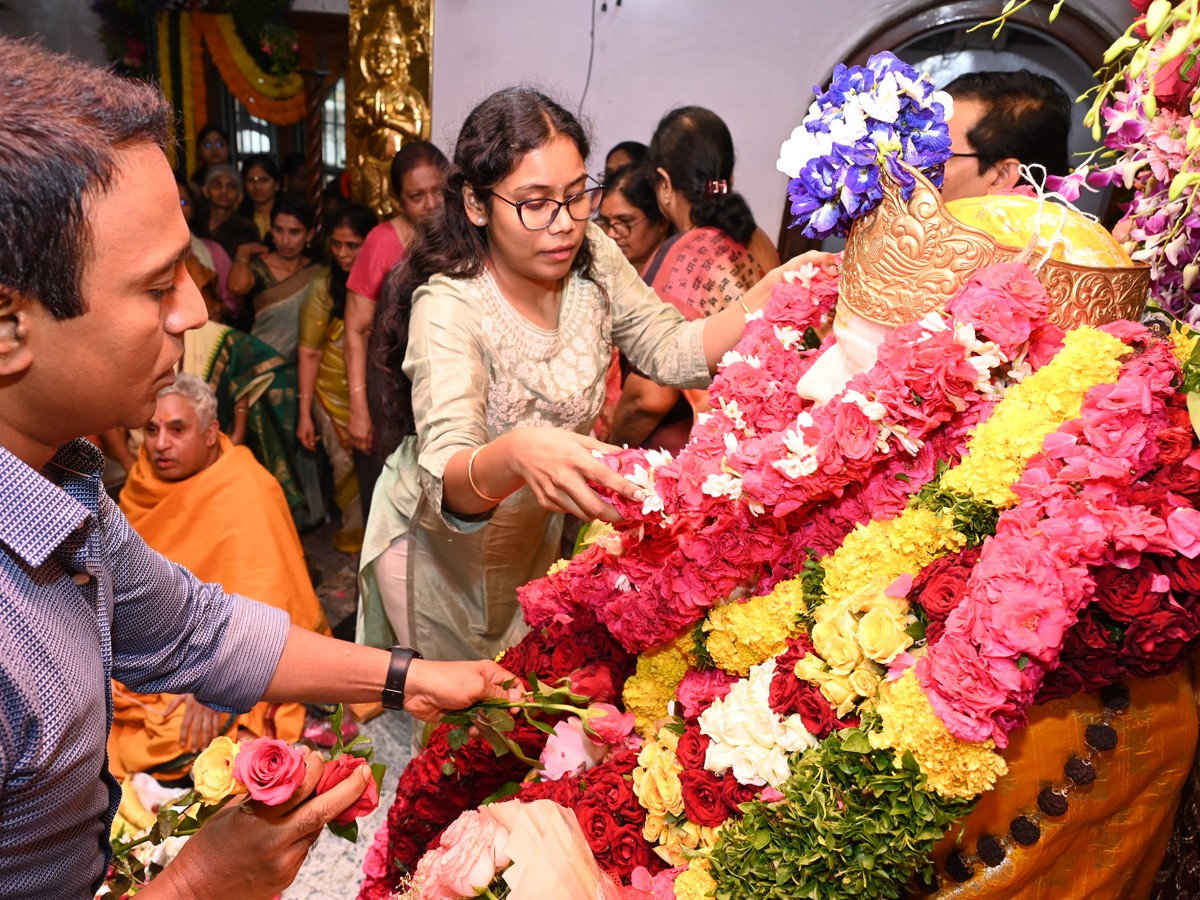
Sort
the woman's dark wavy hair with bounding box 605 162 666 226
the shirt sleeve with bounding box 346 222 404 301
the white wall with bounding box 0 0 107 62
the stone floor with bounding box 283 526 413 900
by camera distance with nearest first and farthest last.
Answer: the stone floor with bounding box 283 526 413 900
the woman's dark wavy hair with bounding box 605 162 666 226
the shirt sleeve with bounding box 346 222 404 301
the white wall with bounding box 0 0 107 62

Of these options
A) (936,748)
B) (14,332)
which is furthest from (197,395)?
(936,748)

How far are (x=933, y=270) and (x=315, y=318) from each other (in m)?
3.97

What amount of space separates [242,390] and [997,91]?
353 cm

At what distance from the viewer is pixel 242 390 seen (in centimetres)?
461

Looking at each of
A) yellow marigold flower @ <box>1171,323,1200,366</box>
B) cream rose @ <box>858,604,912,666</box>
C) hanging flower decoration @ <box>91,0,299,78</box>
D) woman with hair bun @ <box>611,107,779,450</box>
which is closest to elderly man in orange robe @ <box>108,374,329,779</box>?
woman with hair bun @ <box>611,107,779,450</box>

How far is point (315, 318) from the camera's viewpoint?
4.96 m

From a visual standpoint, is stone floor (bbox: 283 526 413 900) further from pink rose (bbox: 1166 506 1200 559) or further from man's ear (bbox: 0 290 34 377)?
pink rose (bbox: 1166 506 1200 559)

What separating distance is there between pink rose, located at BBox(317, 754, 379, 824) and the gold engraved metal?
40.1 inches

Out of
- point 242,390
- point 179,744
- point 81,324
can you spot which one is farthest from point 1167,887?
point 242,390

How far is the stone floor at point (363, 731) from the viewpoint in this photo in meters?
2.89

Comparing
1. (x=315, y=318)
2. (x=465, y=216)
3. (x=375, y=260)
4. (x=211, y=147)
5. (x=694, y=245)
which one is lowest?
(x=315, y=318)

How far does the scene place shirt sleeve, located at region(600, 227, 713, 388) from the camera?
2447 millimetres

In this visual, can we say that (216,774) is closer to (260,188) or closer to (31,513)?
(31,513)

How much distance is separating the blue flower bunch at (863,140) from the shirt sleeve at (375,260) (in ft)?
9.28
